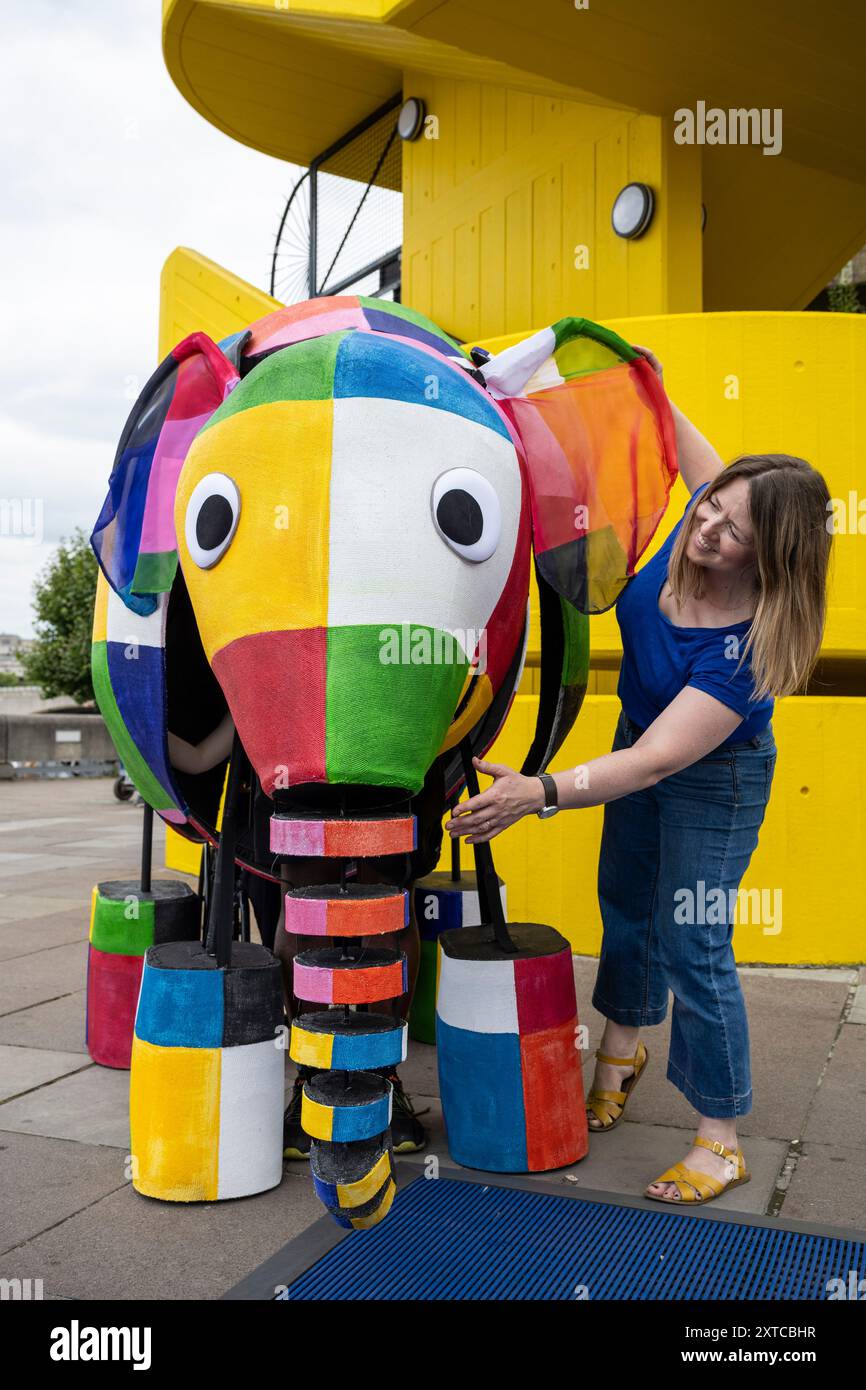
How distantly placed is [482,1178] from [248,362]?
1.99 meters

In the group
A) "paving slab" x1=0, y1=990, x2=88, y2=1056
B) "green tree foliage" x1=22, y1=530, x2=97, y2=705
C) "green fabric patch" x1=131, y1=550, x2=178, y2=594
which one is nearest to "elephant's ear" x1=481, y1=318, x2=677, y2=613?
"green fabric patch" x1=131, y1=550, x2=178, y2=594

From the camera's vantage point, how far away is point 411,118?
7.89 metres

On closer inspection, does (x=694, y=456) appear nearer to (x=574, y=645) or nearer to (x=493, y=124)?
(x=574, y=645)

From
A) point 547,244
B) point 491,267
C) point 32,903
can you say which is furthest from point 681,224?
point 32,903

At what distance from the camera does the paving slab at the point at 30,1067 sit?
343cm

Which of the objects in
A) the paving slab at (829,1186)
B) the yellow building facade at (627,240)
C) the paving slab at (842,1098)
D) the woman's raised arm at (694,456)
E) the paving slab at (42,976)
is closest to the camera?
the paving slab at (829,1186)

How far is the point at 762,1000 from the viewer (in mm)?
4359

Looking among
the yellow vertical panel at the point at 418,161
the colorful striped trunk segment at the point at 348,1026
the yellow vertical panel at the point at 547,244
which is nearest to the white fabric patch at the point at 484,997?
the colorful striped trunk segment at the point at 348,1026

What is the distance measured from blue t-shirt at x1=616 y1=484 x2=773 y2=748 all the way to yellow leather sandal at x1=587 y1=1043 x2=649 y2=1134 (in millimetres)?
948

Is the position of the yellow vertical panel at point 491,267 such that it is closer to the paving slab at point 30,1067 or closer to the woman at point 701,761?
the woman at point 701,761

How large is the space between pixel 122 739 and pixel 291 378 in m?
1.14

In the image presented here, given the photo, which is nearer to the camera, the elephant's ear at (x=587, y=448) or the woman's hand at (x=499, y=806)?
the woman's hand at (x=499, y=806)

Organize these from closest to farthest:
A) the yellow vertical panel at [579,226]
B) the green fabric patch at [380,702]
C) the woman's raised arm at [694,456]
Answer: the green fabric patch at [380,702] < the woman's raised arm at [694,456] < the yellow vertical panel at [579,226]

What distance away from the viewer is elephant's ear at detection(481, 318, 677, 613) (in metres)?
2.62
